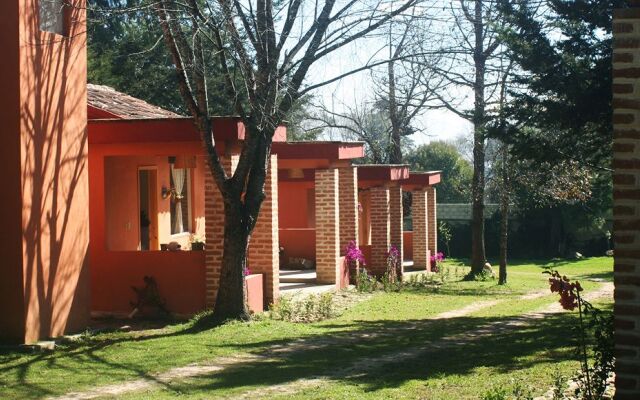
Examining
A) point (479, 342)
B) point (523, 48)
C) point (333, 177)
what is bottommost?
point (479, 342)

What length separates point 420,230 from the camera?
28.6m

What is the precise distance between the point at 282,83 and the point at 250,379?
5.39m

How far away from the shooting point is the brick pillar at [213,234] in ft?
47.0

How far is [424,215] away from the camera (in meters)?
28.6

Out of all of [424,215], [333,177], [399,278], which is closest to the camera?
A: [333,177]

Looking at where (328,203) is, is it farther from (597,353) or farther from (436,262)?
(597,353)

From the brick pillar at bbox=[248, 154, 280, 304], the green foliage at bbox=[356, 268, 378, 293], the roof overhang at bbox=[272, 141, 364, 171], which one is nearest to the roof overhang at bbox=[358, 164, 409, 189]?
the green foliage at bbox=[356, 268, 378, 293]

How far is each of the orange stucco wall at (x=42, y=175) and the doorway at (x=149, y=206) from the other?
209 inches

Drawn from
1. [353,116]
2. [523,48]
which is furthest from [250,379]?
[353,116]

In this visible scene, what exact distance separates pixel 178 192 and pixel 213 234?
5.76 meters

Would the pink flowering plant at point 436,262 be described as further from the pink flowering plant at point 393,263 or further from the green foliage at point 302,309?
the green foliage at point 302,309

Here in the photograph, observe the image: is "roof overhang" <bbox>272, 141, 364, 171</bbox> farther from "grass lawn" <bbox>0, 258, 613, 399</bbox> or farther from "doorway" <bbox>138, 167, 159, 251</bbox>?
"grass lawn" <bbox>0, 258, 613, 399</bbox>

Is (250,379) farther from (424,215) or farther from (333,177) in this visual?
(424,215)

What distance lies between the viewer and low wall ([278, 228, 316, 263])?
25.1 metres
